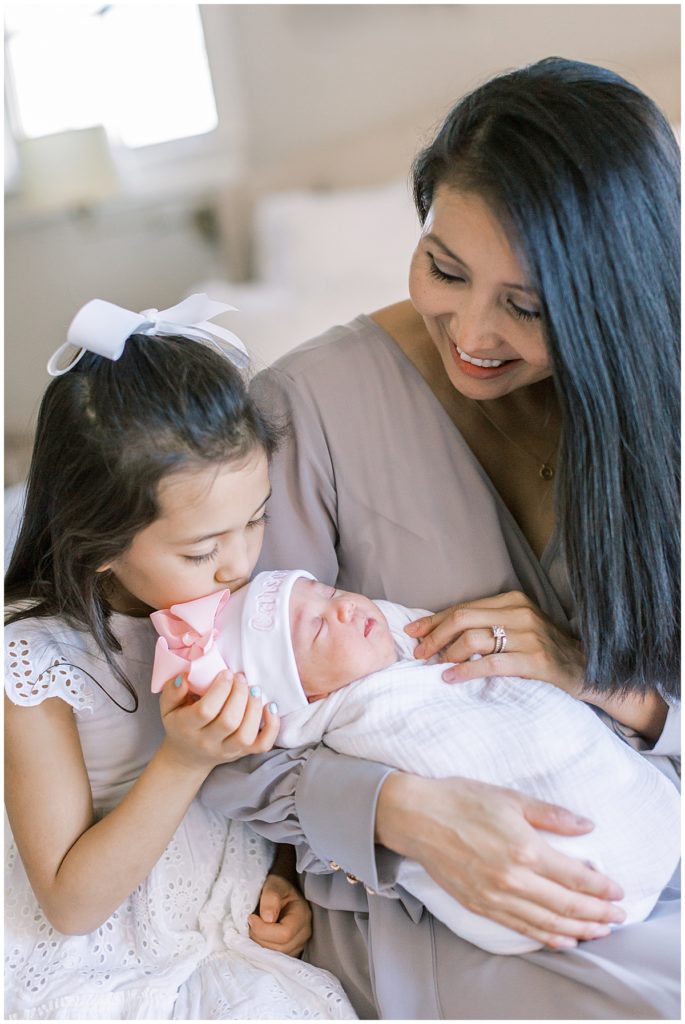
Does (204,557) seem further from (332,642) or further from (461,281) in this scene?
(461,281)

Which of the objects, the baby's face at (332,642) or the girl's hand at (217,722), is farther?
the baby's face at (332,642)

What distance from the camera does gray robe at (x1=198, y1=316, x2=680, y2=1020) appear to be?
1.13 m

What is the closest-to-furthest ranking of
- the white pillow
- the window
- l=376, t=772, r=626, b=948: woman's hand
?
l=376, t=772, r=626, b=948: woman's hand, the white pillow, the window

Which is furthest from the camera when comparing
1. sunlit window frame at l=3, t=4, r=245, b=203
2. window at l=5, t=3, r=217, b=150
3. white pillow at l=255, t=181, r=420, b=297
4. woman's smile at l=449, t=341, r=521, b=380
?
sunlit window frame at l=3, t=4, r=245, b=203

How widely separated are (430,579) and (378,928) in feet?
1.51

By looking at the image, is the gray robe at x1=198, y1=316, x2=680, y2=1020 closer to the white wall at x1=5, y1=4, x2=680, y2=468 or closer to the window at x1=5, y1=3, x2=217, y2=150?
the white wall at x1=5, y1=4, x2=680, y2=468

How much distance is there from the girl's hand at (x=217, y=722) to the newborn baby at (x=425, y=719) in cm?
3

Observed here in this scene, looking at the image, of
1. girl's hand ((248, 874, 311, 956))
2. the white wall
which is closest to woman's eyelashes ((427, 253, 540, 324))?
girl's hand ((248, 874, 311, 956))

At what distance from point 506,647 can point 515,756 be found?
0.15 metres

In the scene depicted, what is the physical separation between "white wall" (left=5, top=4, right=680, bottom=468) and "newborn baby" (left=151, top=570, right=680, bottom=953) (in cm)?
209

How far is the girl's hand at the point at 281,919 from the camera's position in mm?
1255

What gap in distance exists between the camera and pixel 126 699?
1.28 metres

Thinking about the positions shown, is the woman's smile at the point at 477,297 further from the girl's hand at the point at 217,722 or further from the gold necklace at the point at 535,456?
the girl's hand at the point at 217,722

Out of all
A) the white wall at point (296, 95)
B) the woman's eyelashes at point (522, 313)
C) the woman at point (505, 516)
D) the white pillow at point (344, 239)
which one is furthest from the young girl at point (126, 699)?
the white wall at point (296, 95)
